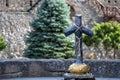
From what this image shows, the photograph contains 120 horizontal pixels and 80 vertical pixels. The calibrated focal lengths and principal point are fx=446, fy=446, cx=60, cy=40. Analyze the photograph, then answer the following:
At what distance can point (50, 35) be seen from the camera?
22.5 metres

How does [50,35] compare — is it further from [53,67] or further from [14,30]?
[53,67]

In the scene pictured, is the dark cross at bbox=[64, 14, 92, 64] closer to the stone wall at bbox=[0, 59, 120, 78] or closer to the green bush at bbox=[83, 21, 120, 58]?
the stone wall at bbox=[0, 59, 120, 78]

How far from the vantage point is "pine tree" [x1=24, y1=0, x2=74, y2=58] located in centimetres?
2208

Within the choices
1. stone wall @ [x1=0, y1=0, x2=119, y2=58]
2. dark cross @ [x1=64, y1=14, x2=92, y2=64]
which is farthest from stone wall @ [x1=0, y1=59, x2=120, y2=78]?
stone wall @ [x1=0, y1=0, x2=119, y2=58]

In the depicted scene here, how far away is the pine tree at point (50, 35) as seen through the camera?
869 inches

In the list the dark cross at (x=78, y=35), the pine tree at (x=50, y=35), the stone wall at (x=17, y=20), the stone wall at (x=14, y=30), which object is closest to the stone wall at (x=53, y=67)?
the dark cross at (x=78, y=35)

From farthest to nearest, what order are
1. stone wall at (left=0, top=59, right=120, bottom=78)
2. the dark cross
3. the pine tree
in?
the pine tree → stone wall at (left=0, top=59, right=120, bottom=78) → the dark cross

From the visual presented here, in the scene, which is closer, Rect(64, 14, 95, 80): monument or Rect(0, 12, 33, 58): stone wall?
Rect(64, 14, 95, 80): monument

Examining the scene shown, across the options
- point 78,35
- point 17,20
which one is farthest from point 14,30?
point 78,35

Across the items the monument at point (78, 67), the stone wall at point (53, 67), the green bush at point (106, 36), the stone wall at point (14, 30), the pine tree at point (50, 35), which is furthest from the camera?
the stone wall at point (14, 30)

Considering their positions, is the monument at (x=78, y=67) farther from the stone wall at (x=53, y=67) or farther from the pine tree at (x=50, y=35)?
the pine tree at (x=50, y=35)

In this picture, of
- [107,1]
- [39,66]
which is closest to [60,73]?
[39,66]

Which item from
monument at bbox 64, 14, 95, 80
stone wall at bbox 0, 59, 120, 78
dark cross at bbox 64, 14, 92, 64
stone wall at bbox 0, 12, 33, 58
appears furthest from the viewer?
stone wall at bbox 0, 12, 33, 58

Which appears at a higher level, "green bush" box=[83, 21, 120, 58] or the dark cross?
the dark cross
